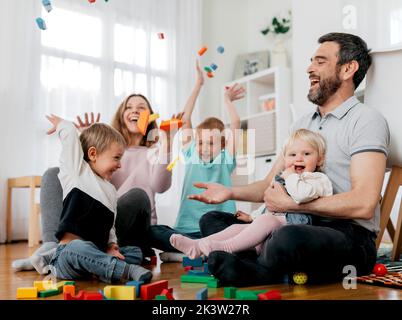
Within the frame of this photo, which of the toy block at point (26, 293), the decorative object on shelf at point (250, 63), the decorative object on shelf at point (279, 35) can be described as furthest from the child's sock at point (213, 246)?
the decorative object on shelf at point (250, 63)

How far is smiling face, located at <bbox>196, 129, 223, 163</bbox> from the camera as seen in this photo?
232 cm

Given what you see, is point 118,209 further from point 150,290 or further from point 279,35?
point 279,35

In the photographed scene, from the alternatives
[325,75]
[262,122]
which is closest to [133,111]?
[325,75]

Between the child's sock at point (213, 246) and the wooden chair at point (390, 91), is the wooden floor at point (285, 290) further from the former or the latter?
the wooden chair at point (390, 91)

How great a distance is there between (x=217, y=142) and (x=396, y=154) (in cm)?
90

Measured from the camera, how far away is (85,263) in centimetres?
136

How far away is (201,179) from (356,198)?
1094mm

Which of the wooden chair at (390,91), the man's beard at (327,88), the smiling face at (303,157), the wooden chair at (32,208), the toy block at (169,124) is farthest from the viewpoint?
the wooden chair at (32,208)

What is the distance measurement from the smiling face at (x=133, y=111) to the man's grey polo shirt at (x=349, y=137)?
1.01 metres

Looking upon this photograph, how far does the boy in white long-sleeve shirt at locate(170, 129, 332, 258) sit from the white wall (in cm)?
315

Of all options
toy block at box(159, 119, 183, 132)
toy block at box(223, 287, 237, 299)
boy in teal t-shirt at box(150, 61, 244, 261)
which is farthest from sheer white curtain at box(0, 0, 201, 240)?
toy block at box(223, 287, 237, 299)

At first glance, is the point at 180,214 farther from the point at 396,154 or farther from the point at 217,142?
the point at 396,154

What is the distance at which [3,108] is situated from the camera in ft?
11.2

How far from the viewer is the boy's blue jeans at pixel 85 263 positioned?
4.30 feet
